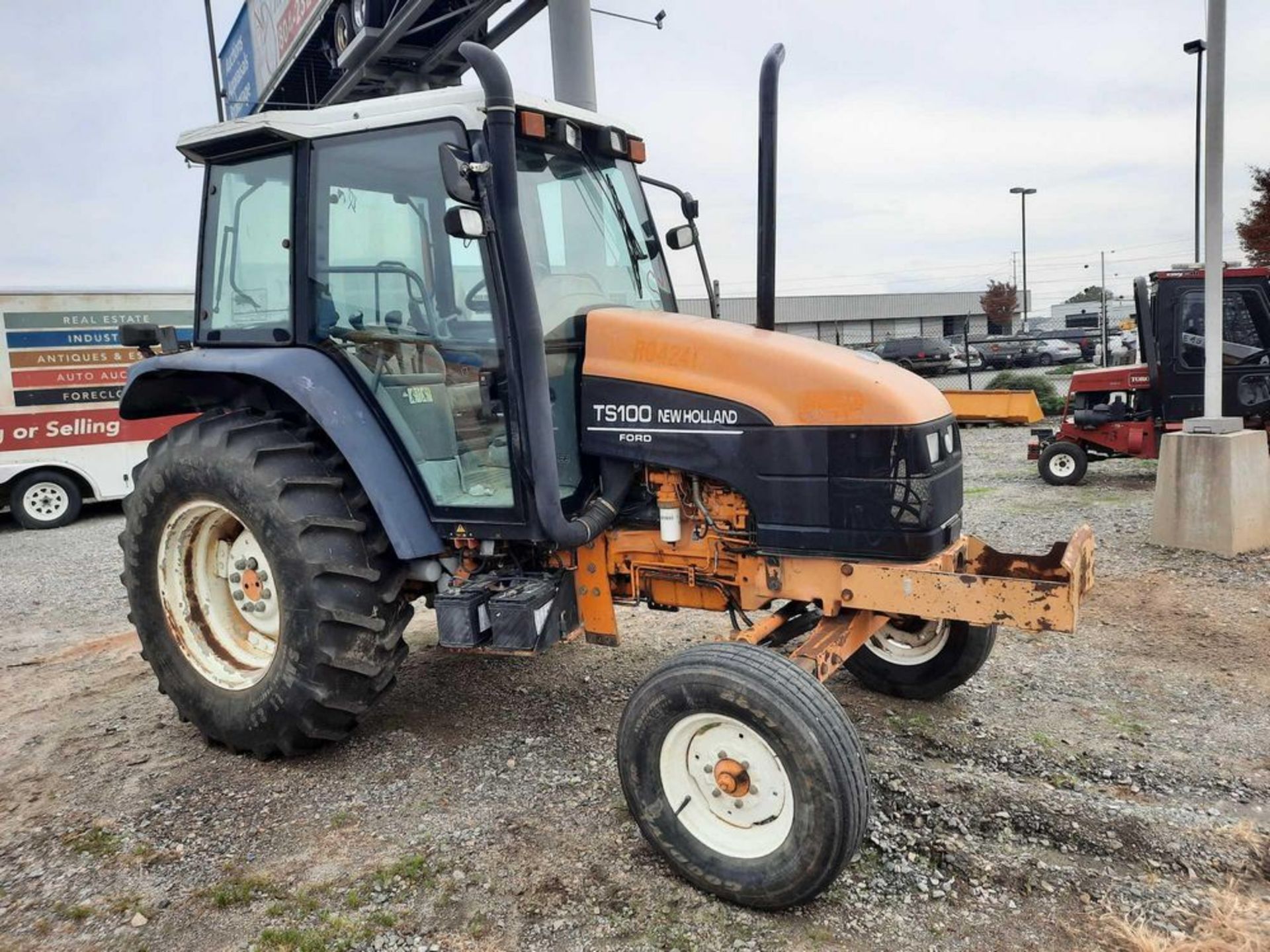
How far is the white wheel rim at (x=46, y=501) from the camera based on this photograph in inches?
388

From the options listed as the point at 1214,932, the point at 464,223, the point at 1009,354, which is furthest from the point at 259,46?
the point at 1009,354

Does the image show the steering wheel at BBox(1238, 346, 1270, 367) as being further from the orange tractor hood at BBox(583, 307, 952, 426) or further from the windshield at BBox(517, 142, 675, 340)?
the windshield at BBox(517, 142, 675, 340)

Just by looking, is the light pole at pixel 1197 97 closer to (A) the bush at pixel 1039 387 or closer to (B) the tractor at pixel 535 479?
(A) the bush at pixel 1039 387

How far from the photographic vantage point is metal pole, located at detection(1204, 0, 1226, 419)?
6254 millimetres

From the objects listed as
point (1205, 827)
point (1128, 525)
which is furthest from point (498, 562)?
point (1128, 525)

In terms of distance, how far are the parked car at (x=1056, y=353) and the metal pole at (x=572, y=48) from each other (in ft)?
Result: 84.7

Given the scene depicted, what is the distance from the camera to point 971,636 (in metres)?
3.82

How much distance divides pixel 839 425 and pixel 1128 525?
554cm

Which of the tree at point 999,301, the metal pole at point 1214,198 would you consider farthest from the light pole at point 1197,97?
the tree at point 999,301

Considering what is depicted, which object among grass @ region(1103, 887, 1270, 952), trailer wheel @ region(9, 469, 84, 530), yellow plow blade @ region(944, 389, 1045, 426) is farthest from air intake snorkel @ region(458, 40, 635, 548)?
yellow plow blade @ region(944, 389, 1045, 426)

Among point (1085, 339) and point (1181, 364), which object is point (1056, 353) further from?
point (1181, 364)

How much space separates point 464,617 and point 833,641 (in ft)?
4.40

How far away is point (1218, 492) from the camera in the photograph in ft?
20.7

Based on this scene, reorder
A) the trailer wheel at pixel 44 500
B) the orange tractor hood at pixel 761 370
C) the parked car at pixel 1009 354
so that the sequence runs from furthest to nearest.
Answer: the parked car at pixel 1009 354, the trailer wheel at pixel 44 500, the orange tractor hood at pixel 761 370
